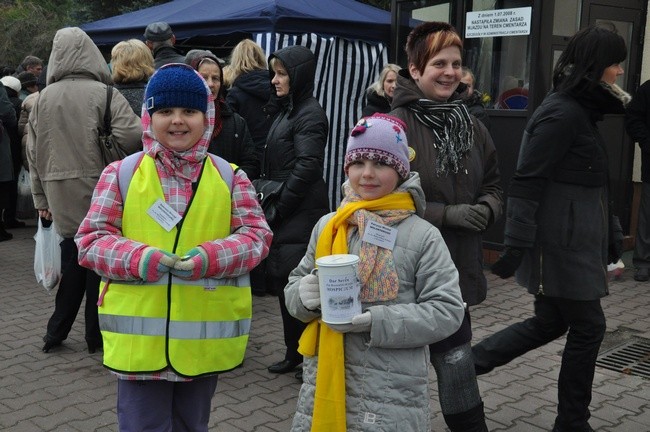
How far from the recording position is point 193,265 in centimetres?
283

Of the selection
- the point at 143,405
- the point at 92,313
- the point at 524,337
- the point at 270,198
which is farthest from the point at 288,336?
the point at 143,405

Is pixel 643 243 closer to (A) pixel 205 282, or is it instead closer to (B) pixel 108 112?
(B) pixel 108 112

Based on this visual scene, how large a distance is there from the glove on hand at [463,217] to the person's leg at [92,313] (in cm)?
263

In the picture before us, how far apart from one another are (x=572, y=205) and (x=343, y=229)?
5.14ft

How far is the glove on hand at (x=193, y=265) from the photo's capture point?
2.82 metres

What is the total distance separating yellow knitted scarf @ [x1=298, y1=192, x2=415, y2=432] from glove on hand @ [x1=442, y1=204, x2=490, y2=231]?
71cm

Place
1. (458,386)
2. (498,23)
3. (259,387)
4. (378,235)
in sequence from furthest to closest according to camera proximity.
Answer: (498,23) < (259,387) < (458,386) < (378,235)

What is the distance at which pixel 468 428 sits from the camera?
3.49m

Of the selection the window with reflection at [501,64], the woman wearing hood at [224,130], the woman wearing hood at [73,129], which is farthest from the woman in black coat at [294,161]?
the window with reflection at [501,64]

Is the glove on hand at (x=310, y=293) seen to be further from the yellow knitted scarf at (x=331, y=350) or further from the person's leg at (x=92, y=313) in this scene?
the person's leg at (x=92, y=313)

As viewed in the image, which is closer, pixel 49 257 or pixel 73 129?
pixel 73 129

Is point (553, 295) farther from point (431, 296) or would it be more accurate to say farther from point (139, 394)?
point (139, 394)

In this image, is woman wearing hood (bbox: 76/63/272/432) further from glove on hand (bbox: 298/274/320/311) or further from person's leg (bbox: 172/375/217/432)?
glove on hand (bbox: 298/274/320/311)

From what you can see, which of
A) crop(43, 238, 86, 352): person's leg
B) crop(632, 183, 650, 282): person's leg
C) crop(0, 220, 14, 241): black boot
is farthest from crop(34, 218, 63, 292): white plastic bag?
crop(632, 183, 650, 282): person's leg
